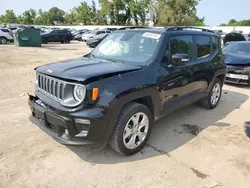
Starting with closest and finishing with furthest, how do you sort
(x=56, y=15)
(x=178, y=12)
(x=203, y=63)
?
(x=203, y=63), (x=178, y=12), (x=56, y=15)

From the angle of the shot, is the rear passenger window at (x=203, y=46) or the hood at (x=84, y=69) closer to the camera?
the hood at (x=84, y=69)

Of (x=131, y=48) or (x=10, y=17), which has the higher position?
(x=10, y=17)

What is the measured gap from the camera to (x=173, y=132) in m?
4.31

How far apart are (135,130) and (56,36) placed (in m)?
25.2

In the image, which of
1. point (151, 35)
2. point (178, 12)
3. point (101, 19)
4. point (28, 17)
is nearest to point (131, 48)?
point (151, 35)

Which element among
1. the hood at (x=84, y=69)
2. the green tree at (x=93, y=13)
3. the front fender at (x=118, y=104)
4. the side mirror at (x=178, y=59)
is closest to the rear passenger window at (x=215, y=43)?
the side mirror at (x=178, y=59)

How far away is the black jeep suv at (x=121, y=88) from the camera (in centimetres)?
292

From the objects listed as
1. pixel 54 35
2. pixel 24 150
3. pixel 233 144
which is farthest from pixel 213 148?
pixel 54 35

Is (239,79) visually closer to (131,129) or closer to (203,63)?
(203,63)

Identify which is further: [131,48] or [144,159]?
[131,48]

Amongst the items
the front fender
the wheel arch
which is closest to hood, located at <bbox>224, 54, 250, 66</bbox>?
the wheel arch

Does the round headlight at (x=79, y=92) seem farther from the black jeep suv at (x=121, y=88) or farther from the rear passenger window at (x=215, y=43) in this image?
the rear passenger window at (x=215, y=43)

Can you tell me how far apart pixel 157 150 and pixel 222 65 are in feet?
9.88

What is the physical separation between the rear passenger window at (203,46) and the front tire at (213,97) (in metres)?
0.79
